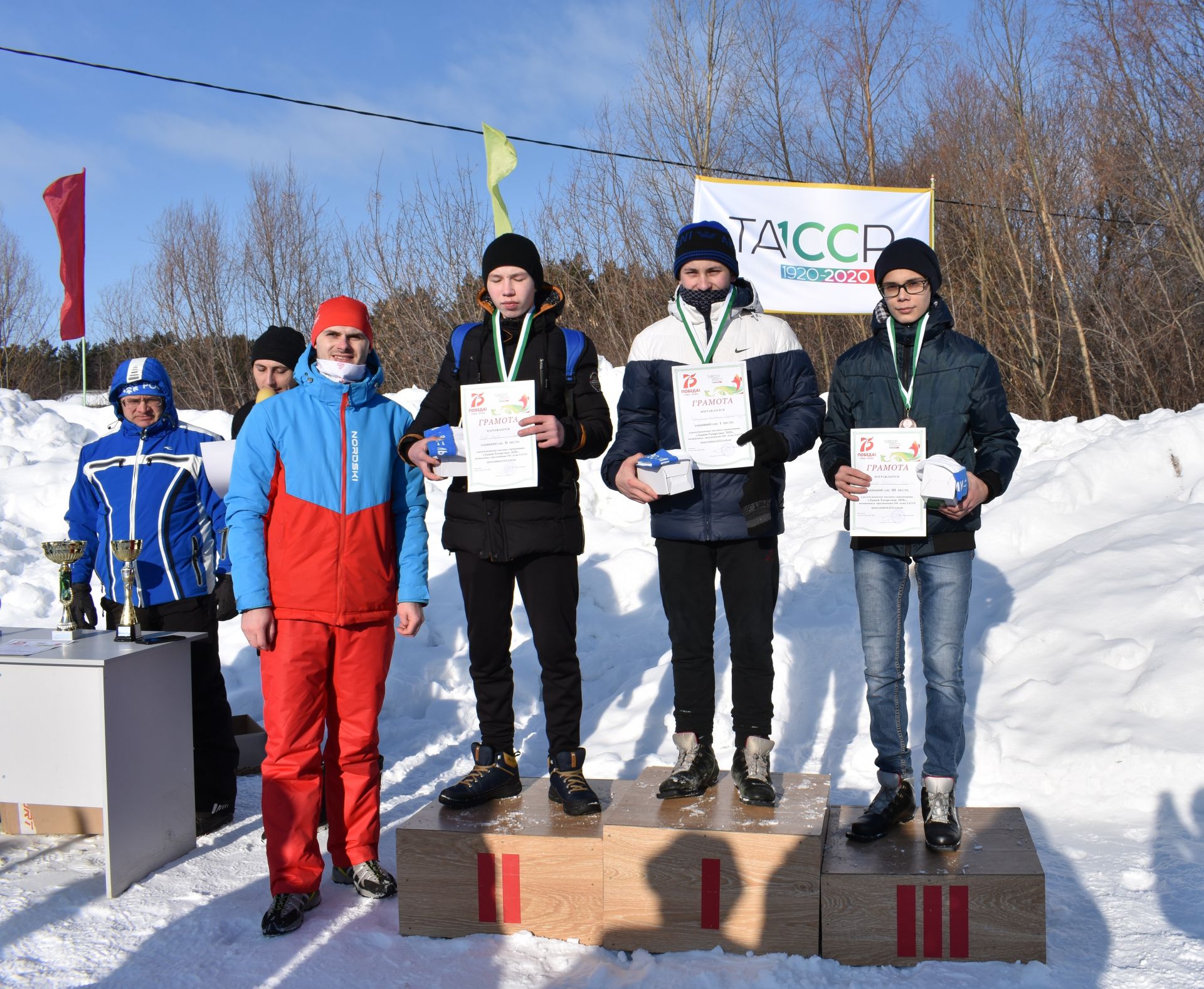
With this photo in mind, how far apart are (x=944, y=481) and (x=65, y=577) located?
3.59m

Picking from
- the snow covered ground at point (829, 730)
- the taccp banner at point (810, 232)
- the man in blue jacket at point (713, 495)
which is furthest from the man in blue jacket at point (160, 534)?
the taccp banner at point (810, 232)

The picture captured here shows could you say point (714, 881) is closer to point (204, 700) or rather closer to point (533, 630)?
point (533, 630)

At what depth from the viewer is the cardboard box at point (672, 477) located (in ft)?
11.1

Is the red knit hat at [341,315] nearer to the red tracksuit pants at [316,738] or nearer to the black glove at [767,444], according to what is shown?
the red tracksuit pants at [316,738]

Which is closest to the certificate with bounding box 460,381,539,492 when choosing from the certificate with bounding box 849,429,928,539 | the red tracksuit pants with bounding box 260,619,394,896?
the red tracksuit pants with bounding box 260,619,394,896

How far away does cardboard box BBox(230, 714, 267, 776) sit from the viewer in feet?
Result: 17.5

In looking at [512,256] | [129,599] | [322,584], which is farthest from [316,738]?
[512,256]

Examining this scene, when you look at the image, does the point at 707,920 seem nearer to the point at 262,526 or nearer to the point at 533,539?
the point at 533,539

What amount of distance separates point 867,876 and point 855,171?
51.3ft

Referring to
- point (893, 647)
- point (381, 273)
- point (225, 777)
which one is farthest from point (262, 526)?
point (381, 273)

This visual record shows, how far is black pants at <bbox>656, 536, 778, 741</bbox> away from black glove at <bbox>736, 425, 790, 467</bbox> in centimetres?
32

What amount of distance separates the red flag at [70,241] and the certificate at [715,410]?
35.2 ft

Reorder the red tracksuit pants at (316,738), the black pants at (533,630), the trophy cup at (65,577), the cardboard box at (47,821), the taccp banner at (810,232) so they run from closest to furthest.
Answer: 1. the red tracksuit pants at (316,738)
2. the black pants at (533,630)
3. the trophy cup at (65,577)
4. the cardboard box at (47,821)
5. the taccp banner at (810,232)

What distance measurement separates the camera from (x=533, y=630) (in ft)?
11.6
